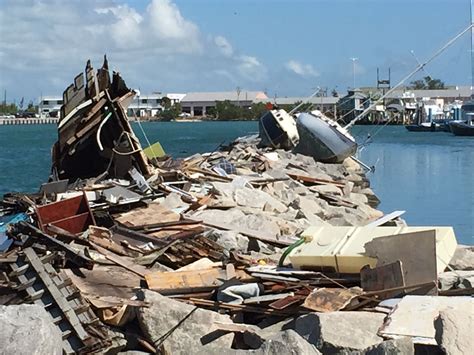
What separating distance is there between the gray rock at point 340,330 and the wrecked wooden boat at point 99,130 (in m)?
9.60

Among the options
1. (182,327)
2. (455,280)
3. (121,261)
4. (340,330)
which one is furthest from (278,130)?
(340,330)

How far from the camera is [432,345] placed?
17.0ft

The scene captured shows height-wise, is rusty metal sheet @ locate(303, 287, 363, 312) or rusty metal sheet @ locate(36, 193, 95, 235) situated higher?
rusty metal sheet @ locate(36, 193, 95, 235)

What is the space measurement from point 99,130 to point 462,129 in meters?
55.4

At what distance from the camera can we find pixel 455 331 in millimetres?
4910

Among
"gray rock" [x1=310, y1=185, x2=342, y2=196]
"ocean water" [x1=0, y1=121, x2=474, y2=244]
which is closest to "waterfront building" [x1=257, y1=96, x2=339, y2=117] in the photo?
"ocean water" [x1=0, y1=121, x2=474, y2=244]

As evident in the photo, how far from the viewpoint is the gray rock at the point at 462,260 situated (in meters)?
7.20

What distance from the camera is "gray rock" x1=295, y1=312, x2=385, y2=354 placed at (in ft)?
18.0

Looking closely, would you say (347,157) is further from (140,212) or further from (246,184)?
(140,212)

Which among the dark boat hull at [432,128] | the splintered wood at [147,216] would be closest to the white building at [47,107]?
the dark boat hull at [432,128]

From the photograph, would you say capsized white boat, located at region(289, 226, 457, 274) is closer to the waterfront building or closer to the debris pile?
the debris pile

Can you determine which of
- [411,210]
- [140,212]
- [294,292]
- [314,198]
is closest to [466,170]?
[411,210]

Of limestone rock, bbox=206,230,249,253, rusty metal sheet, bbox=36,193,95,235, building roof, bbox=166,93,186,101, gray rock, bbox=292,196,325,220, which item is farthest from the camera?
building roof, bbox=166,93,186,101

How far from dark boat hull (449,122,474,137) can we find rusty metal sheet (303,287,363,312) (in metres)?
62.5
